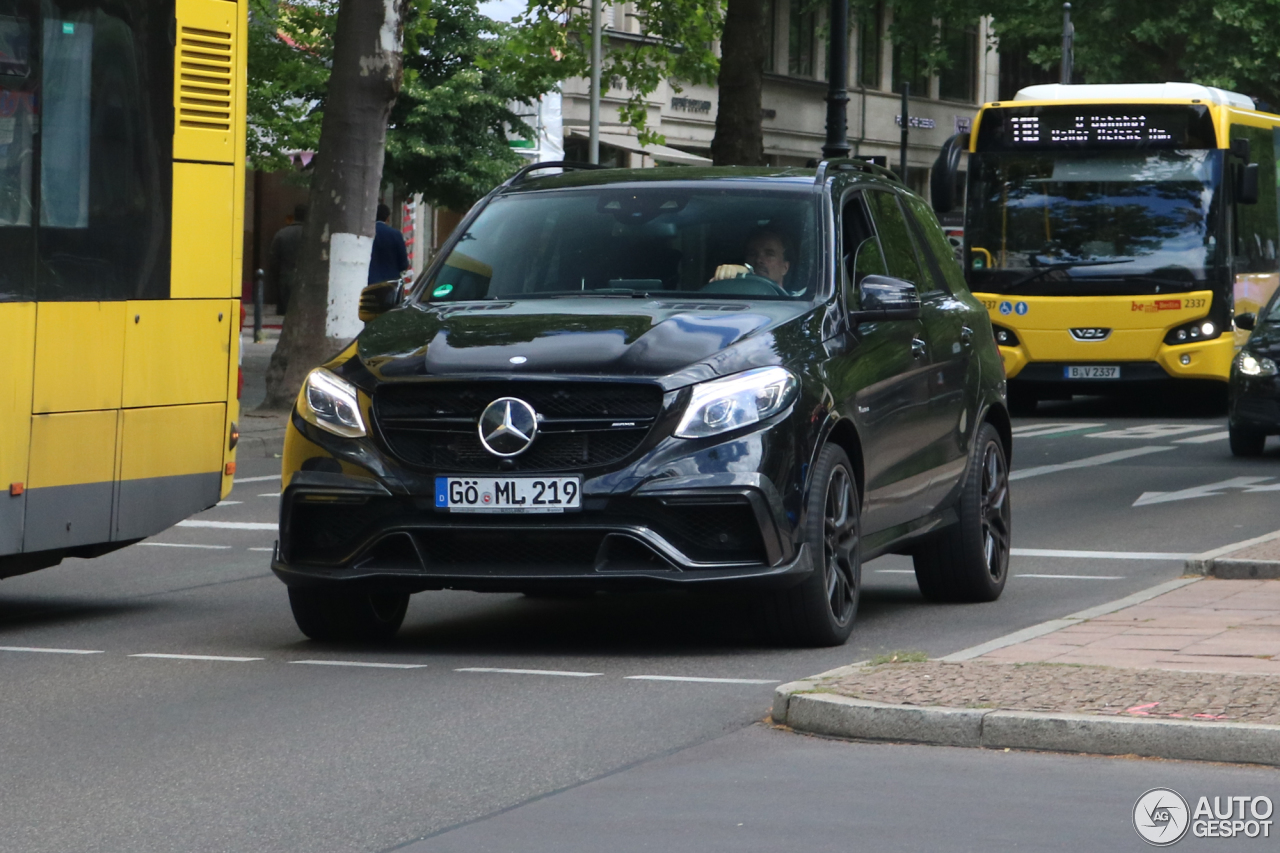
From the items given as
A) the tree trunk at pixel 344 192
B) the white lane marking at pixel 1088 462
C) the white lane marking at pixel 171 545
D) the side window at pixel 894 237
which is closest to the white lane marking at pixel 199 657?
the side window at pixel 894 237

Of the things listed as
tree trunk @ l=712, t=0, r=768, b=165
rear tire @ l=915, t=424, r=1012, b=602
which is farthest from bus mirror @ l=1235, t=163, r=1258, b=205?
rear tire @ l=915, t=424, r=1012, b=602

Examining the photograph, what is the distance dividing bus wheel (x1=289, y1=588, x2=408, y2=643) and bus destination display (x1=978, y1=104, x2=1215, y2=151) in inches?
641

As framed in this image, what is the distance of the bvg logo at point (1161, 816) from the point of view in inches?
218

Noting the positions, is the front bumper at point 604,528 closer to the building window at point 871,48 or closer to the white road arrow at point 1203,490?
the white road arrow at point 1203,490

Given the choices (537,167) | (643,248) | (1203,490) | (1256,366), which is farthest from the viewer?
(1256,366)

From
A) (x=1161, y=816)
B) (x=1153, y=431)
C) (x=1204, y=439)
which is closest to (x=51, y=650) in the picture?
(x=1161, y=816)

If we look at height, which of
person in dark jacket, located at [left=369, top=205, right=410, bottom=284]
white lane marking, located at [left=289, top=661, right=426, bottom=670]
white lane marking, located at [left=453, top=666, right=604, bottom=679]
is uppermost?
person in dark jacket, located at [left=369, top=205, right=410, bottom=284]

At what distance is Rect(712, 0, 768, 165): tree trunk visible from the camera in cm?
3038

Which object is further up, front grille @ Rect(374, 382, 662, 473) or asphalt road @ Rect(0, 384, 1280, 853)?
front grille @ Rect(374, 382, 662, 473)

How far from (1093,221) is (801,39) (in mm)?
33294

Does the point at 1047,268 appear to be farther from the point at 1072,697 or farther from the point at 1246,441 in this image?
the point at 1072,697

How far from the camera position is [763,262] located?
9.24 meters

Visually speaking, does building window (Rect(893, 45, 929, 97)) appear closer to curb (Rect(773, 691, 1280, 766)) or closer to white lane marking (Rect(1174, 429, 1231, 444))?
white lane marking (Rect(1174, 429, 1231, 444))

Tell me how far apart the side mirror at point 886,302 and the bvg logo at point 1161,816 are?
339 cm
